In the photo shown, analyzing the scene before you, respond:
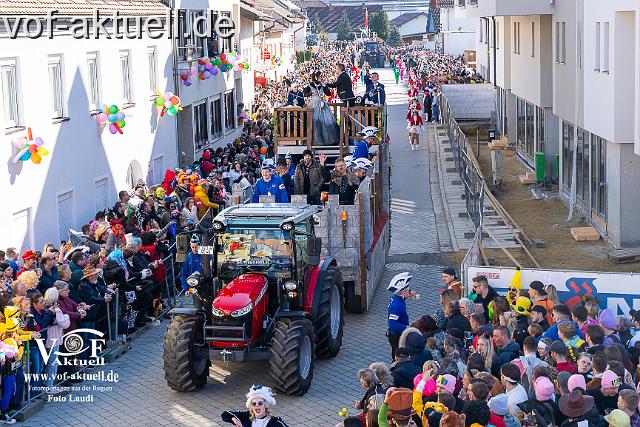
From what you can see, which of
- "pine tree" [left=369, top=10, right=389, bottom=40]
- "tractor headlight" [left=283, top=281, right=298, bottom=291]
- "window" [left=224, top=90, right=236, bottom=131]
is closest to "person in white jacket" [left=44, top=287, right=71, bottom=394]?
"tractor headlight" [left=283, top=281, right=298, bottom=291]

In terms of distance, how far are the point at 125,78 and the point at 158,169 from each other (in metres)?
3.17

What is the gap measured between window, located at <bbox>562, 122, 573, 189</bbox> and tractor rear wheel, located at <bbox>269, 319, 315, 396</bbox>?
17210 mm

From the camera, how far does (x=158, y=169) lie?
2962 centimetres

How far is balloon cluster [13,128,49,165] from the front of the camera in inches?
781

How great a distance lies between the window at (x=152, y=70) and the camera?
29.0 meters

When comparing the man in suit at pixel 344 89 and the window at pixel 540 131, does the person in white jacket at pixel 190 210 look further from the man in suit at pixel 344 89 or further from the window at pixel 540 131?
the window at pixel 540 131

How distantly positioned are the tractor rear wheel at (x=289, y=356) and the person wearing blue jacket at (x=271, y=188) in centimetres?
489

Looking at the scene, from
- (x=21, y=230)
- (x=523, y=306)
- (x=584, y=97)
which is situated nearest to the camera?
(x=523, y=306)

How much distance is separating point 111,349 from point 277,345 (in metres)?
3.62

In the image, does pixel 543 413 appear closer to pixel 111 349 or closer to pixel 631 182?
pixel 111 349

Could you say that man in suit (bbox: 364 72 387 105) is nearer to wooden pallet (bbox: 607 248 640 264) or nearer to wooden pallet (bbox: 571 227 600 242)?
wooden pallet (bbox: 571 227 600 242)

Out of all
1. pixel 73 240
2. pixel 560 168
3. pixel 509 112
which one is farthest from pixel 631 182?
pixel 509 112

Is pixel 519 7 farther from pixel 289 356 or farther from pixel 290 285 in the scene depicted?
pixel 289 356

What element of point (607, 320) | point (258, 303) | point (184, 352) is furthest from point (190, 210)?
point (607, 320)
